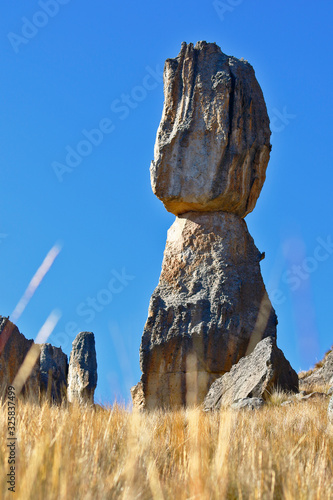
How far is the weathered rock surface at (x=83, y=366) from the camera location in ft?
64.9

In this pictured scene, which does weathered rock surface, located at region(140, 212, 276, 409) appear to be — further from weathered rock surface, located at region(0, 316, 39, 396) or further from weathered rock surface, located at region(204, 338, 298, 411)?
weathered rock surface, located at region(0, 316, 39, 396)

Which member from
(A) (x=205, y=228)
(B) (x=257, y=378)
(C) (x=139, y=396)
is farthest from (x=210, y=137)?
(B) (x=257, y=378)

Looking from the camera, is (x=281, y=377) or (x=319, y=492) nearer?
(x=319, y=492)

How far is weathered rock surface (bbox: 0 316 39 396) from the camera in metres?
11.3

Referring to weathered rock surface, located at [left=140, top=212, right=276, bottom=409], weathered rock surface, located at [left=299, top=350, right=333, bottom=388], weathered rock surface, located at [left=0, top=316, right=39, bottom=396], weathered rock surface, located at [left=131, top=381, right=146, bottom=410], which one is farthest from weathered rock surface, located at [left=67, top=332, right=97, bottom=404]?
weathered rock surface, located at [left=299, top=350, right=333, bottom=388]

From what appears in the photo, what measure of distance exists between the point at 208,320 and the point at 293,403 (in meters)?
4.92

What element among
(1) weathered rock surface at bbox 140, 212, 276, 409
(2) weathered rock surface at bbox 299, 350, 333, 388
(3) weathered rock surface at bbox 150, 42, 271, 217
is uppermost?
(3) weathered rock surface at bbox 150, 42, 271, 217

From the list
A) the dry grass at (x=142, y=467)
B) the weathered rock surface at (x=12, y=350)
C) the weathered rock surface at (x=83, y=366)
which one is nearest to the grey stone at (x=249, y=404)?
the dry grass at (x=142, y=467)

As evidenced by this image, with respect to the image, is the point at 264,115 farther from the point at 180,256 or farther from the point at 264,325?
the point at 264,325

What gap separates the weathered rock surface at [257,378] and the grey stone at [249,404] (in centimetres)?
31

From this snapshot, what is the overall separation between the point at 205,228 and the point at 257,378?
482cm

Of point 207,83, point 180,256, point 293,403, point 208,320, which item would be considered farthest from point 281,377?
point 207,83

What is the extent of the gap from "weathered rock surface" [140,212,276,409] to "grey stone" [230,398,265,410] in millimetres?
3730

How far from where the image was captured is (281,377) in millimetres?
9273
